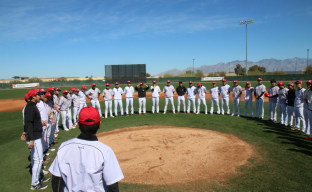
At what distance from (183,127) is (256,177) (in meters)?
5.27

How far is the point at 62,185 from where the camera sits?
2100mm

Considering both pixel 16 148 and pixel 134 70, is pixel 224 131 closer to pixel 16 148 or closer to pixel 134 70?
pixel 16 148

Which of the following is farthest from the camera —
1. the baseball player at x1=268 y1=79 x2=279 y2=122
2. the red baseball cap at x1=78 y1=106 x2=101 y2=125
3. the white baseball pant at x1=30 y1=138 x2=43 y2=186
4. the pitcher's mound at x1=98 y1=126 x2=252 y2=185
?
the baseball player at x1=268 y1=79 x2=279 y2=122

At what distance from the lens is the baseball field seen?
15.2ft

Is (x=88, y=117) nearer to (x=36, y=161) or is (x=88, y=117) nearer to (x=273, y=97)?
(x=36, y=161)

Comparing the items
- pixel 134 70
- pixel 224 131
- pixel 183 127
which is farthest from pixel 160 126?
pixel 134 70

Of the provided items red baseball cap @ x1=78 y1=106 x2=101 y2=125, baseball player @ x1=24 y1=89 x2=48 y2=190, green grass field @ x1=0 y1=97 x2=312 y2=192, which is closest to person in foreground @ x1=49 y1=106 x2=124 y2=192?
red baseball cap @ x1=78 y1=106 x2=101 y2=125

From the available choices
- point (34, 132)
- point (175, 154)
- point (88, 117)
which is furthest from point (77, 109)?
point (88, 117)

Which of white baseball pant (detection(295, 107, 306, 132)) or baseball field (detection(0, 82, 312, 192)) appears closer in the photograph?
baseball field (detection(0, 82, 312, 192))

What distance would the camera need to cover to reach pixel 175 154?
21.0ft

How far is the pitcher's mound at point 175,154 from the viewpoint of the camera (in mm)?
5113

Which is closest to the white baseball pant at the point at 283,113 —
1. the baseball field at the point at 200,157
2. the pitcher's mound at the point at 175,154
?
the baseball field at the point at 200,157

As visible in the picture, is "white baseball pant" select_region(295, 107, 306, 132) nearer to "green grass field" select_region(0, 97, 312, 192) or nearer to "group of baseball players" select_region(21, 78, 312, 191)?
"group of baseball players" select_region(21, 78, 312, 191)

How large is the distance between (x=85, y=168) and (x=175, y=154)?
4.77 metres
